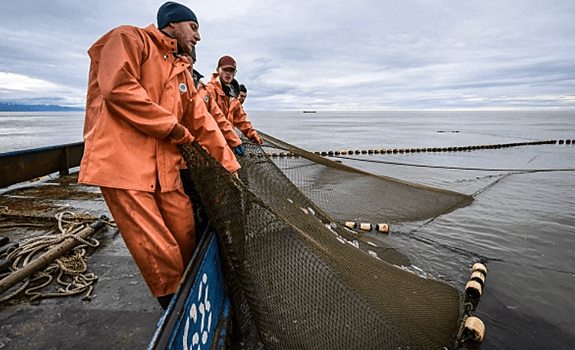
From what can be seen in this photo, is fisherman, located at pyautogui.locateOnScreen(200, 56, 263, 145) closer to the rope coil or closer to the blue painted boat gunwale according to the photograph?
the rope coil

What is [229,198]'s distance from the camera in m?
1.98

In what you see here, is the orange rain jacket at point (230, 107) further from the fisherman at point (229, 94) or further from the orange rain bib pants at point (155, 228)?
the orange rain bib pants at point (155, 228)

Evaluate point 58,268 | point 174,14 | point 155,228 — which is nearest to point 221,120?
point 174,14

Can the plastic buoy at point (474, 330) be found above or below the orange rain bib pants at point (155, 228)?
below

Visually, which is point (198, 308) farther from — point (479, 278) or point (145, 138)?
point (479, 278)

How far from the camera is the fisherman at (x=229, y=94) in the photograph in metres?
4.84

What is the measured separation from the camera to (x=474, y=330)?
2795 mm

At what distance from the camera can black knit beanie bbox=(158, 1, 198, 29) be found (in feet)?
6.95

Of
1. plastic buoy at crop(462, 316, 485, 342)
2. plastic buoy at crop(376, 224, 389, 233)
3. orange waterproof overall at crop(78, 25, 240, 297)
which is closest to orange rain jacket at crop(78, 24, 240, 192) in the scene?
orange waterproof overall at crop(78, 25, 240, 297)

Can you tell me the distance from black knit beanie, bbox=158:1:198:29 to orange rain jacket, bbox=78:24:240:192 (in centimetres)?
11

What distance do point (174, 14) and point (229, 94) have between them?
2.96 meters

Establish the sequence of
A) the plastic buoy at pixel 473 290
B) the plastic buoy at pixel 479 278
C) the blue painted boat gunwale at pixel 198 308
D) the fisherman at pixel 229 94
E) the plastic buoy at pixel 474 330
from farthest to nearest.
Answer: the fisherman at pixel 229 94
the plastic buoy at pixel 479 278
the plastic buoy at pixel 473 290
the plastic buoy at pixel 474 330
the blue painted boat gunwale at pixel 198 308

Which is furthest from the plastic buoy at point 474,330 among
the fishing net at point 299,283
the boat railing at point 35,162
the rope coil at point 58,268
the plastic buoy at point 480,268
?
the boat railing at point 35,162

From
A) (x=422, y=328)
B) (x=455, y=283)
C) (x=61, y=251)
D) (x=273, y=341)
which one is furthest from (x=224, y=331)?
(x=455, y=283)
